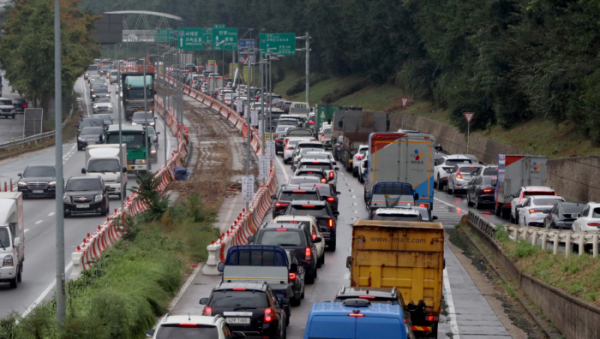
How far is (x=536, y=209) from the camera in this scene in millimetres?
30875

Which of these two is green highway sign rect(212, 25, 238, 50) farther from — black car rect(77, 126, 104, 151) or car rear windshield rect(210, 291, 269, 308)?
car rear windshield rect(210, 291, 269, 308)

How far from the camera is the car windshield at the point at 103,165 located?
41031 millimetres

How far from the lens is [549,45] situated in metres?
46.0

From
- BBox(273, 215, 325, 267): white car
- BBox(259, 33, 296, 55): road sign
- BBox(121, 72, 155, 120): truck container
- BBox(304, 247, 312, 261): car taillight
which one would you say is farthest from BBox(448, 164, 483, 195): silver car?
BBox(121, 72, 155, 120): truck container

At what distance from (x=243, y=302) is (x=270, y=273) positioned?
125 inches

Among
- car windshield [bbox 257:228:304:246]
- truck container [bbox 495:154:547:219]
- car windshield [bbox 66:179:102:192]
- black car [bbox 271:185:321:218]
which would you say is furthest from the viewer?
truck container [bbox 495:154:547:219]

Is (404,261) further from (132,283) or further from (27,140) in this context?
(27,140)

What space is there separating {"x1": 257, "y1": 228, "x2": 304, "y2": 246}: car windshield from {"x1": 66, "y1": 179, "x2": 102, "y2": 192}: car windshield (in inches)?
600

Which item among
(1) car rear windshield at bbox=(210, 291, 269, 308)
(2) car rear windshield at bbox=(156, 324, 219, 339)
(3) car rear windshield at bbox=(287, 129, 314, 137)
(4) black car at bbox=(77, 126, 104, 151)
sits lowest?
(1) car rear windshield at bbox=(210, 291, 269, 308)

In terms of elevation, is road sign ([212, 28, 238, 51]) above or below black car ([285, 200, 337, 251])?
above

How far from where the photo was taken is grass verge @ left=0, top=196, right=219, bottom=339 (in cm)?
1311

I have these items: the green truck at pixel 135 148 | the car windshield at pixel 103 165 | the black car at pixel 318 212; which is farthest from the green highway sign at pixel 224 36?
the black car at pixel 318 212

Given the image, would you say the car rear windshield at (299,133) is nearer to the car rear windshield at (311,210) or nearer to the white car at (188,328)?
the car rear windshield at (311,210)

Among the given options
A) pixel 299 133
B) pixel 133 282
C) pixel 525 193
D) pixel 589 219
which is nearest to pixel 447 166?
pixel 525 193
